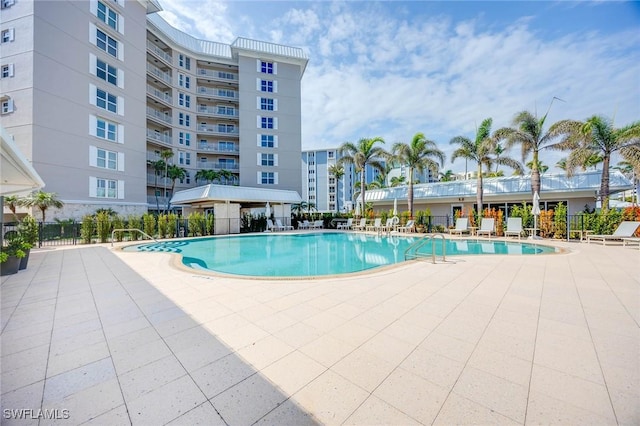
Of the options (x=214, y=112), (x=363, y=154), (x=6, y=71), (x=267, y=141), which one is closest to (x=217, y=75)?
(x=214, y=112)

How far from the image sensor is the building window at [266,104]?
2975 centimetres

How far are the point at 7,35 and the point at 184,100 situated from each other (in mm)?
13760

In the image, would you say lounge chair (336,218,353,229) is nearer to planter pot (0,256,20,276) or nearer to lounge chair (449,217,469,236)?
lounge chair (449,217,469,236)

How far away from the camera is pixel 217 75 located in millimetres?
31469

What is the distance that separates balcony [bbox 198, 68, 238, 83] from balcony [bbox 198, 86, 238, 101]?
1261mm

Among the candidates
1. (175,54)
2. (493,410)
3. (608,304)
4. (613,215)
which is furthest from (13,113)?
(613,215)

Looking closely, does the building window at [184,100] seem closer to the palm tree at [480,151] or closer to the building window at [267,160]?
the building window at [267,160]

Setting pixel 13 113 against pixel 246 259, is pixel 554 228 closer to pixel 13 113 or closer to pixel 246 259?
pixel 246 259

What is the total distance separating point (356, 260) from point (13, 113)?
24582mm

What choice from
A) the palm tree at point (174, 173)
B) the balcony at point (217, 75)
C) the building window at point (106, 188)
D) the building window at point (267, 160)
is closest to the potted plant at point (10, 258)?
the building window at point (106, 188)

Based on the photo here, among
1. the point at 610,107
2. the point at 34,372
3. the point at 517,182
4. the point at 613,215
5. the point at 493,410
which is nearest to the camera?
the point at 493,410

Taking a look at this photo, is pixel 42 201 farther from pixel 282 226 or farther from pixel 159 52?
pixel 159 52

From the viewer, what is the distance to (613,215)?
12.2 metres

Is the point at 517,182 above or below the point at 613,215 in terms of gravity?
above
